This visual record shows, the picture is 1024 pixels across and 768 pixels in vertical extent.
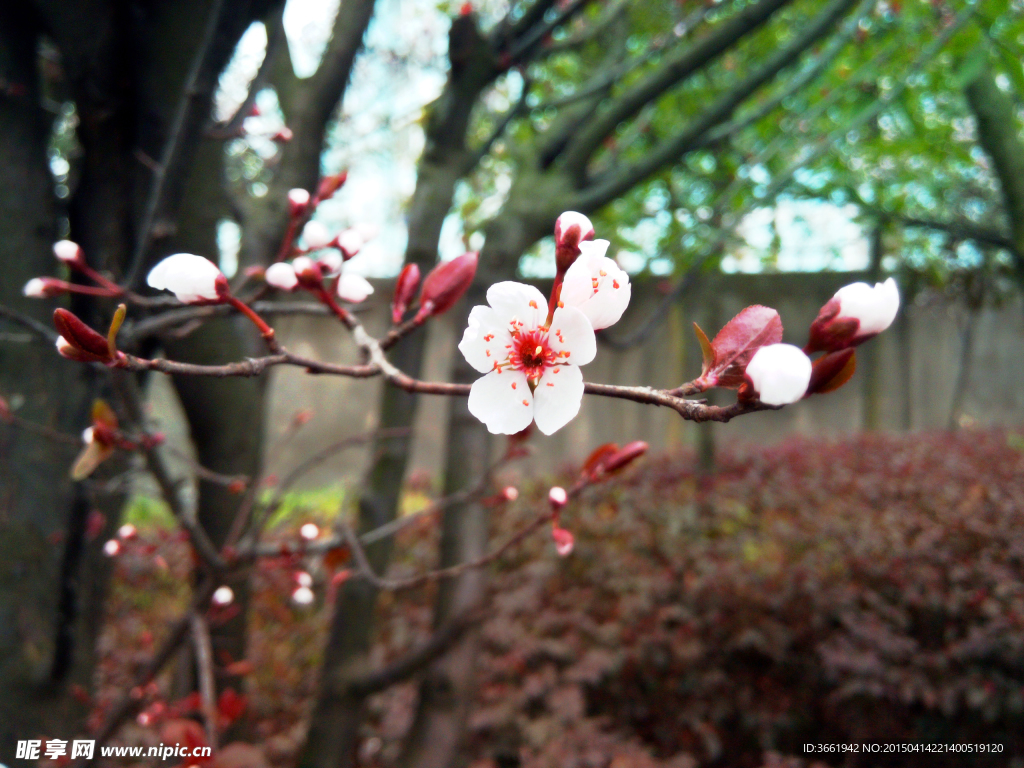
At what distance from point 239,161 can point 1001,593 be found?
452 cm

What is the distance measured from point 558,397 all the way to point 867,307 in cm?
29

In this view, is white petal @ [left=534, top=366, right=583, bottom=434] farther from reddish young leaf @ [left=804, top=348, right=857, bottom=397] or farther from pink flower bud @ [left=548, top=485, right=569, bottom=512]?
pink flower bud @ [left=548, top=485, right=569, bottom=512]

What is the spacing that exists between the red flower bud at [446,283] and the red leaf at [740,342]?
1.00 ft

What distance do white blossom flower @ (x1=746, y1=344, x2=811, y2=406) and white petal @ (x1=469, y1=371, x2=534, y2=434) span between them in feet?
0.74

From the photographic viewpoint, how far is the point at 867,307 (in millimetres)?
520

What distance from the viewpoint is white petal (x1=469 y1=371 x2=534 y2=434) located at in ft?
1.95

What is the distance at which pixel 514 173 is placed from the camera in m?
2.79

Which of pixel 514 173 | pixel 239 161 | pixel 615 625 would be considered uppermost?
pixel 239 161

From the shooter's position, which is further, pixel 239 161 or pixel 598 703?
pixel 239 161

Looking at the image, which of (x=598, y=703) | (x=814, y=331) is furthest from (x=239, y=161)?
(x=814, y=331)

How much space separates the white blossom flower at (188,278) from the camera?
580 mm

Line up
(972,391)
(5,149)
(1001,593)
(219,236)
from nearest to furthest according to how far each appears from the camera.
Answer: (5,149) < (219,236) < (1001,593) < (972,391)

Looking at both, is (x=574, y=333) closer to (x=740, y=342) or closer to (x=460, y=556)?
(x=740, y=342)

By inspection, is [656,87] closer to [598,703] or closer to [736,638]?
[736,638]
